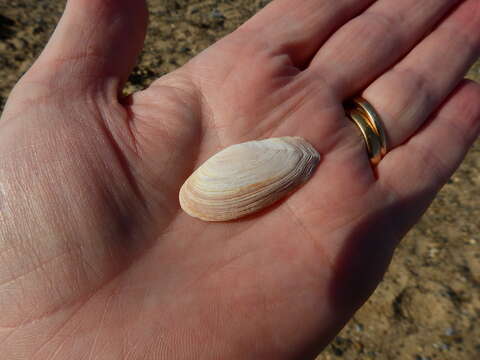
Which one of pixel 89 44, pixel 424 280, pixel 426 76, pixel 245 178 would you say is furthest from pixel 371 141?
pixel 89 44

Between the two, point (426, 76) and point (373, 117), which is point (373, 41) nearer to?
point (426, 76)

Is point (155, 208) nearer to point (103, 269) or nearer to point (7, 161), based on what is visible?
point (103, 269)

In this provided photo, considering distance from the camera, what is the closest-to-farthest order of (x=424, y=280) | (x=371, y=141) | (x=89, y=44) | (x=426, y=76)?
(x=89, y=44) → (x=371, y=141) → (x=426, y=76) → (x=424, y=280)

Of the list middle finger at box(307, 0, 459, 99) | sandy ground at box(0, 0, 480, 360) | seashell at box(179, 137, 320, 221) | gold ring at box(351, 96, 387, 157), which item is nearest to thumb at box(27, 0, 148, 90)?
seashell at box(179, 137, 320, 221)

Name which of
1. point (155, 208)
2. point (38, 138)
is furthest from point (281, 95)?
point (38, 138)

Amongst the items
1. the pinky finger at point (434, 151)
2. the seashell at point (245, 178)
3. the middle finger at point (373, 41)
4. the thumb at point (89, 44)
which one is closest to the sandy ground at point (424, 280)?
the pinky finger at point (434, 151)

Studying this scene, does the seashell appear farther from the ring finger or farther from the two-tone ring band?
the ring finger
